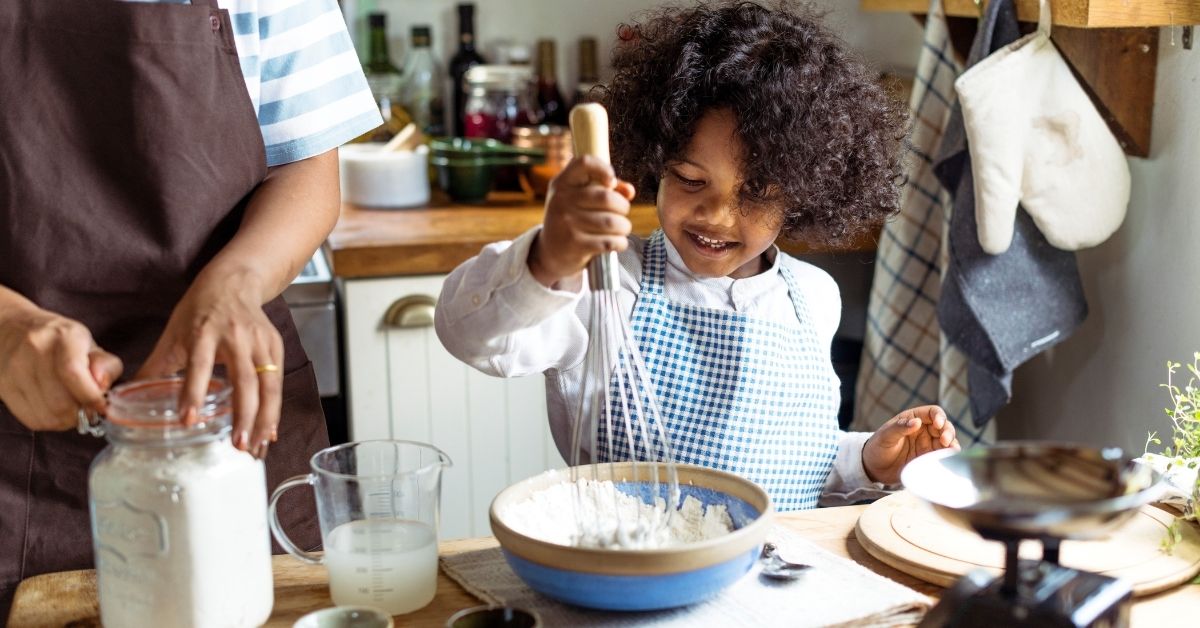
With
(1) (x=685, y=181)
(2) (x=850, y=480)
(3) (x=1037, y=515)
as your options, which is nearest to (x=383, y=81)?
(1) (x=685, y=181)

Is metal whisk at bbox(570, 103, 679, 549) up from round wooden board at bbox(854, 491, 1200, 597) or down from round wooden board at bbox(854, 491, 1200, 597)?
up

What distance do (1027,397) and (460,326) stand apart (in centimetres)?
140

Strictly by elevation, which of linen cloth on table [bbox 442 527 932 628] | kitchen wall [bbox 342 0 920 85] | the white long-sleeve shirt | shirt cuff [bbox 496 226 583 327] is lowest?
linen cloth on table [bbox 442 527 932 628]

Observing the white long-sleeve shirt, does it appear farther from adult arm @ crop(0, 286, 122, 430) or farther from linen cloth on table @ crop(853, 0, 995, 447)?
linen cloth on table @ crop(853, 0, 995, 447)

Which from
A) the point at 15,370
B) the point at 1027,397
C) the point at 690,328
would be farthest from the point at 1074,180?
the point at 15,370

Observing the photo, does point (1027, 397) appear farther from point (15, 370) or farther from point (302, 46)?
point (15, 370)

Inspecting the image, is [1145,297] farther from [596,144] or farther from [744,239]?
[596,144]

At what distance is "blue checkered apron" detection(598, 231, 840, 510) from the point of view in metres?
1.28

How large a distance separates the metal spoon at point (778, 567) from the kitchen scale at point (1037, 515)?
0.49ft

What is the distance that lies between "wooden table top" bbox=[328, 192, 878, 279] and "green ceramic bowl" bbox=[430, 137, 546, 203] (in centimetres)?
6

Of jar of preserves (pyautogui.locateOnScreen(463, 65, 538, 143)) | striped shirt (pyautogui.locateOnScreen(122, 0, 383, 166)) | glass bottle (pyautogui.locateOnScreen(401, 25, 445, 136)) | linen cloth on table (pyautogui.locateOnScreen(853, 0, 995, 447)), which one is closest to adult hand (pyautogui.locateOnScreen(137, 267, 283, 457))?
striped shirt (pyautogui.locateOnScreen(122, 0, 383, 166))

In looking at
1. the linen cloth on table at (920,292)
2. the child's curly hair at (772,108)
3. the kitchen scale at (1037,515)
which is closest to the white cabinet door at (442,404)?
the linen cloth on table at (920,292)

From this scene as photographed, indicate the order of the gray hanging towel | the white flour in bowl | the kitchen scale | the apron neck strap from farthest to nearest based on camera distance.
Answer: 1. the gray hanging towel
2. the apron neck strap
3. the white flour in bowl
4. the kitchen scale

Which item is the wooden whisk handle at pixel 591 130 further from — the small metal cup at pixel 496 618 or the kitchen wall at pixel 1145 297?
the kitchen wall at pixel 1145 297
